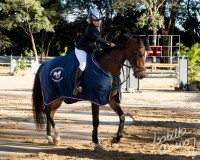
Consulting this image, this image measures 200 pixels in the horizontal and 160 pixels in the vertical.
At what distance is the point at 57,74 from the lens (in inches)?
313

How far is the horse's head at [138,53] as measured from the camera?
727 cm

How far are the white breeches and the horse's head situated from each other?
0.71 m

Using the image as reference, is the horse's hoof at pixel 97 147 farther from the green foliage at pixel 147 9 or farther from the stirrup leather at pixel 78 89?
the green foliage at pixel 147 9

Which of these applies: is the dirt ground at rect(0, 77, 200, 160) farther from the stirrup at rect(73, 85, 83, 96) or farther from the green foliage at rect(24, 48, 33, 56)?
the green foliage at rect(24, 48, 33, 56)

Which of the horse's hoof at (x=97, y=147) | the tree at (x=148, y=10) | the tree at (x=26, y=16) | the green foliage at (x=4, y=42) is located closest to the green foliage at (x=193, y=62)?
the horse's hoof at (x=97, y=147)

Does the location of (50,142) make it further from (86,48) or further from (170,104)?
(170,104)

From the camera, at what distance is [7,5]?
161 feet

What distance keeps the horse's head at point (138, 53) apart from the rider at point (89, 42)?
31 centimetres

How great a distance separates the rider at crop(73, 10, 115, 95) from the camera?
725 cm

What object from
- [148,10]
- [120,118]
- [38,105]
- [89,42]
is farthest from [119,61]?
[148,10]

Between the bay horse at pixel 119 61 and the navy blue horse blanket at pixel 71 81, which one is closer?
the navy blue horse blanket at pixel 71 81

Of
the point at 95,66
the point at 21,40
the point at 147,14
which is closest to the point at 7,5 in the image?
the point at 21,40

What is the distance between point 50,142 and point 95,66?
155cm

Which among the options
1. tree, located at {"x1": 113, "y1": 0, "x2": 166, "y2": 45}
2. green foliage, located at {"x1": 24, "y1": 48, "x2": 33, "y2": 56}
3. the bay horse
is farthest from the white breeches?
green foliage, located at {"x1": 24, "y1": 48, "x2": 33, "y2": 56}
